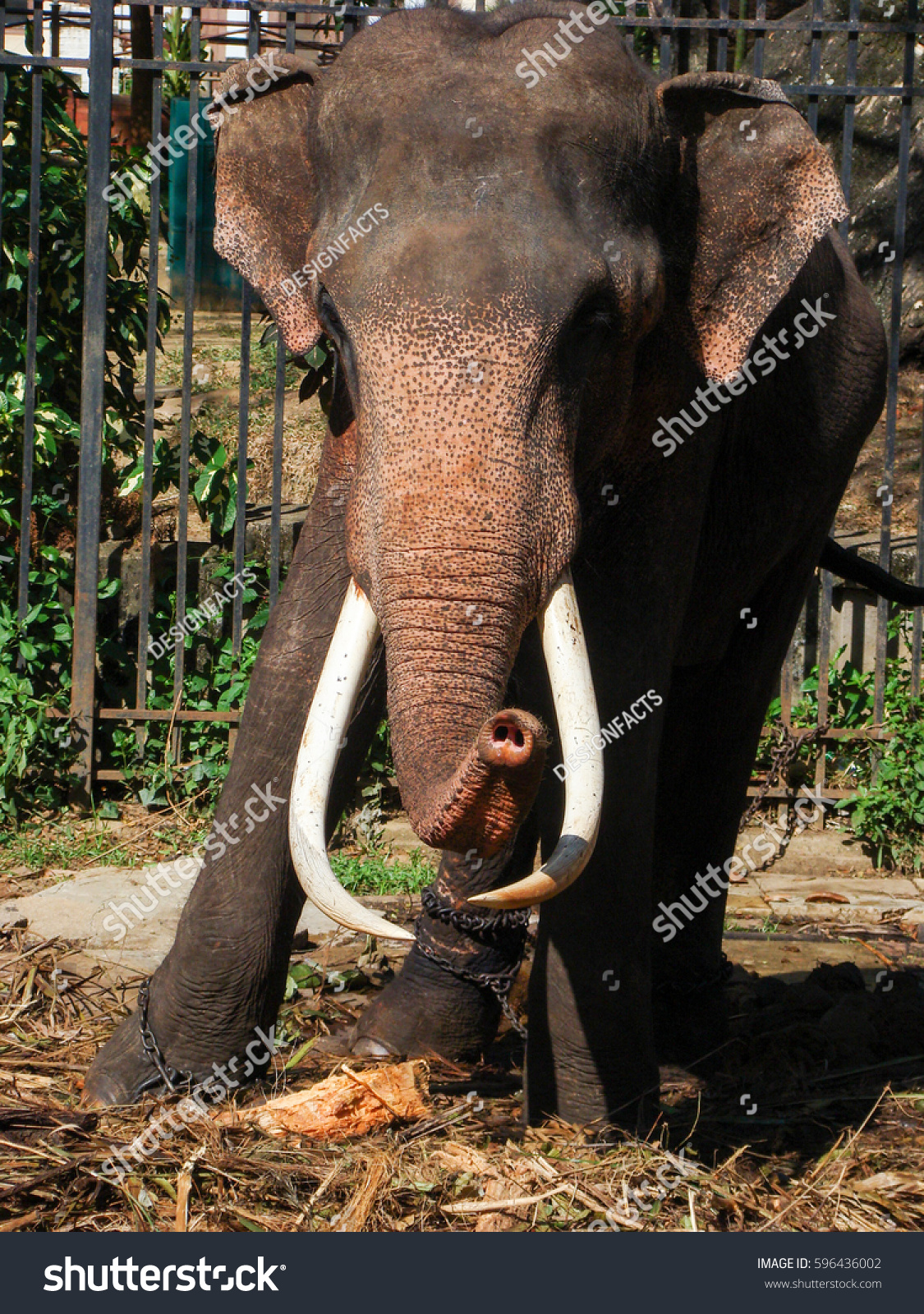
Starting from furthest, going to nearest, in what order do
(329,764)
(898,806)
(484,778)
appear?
1. (898,806)
2. (329,764)
3. (484,778)

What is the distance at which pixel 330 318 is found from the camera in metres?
2.53

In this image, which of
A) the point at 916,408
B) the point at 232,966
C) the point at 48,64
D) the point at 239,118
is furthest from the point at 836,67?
the point at 232,966

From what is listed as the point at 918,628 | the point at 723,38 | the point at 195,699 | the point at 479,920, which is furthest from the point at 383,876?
the point at 723,38

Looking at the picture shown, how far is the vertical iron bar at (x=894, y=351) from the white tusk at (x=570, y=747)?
3.61 meters

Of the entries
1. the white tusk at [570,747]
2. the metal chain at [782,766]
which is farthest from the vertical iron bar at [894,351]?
the white tusk at [570,747]

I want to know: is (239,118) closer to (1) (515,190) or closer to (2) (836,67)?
(1) (515,190)

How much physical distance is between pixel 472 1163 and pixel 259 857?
0.77m

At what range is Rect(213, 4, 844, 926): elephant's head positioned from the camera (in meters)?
2.16

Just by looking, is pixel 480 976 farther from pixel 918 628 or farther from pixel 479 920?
pixel 918 628

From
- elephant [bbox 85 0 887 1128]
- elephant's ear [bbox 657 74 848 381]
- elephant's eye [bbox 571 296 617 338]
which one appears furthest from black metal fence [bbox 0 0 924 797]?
elephant's eye [bbox 571 296 617 338]

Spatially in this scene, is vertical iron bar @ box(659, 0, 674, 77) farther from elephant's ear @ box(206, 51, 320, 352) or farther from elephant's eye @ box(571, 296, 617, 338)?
elephant's eye @ box(571, 296, 617, 338)

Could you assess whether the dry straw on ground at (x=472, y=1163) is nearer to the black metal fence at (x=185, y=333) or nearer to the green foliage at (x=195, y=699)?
the green foliage at (x=195, y=699)

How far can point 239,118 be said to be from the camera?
303 cm

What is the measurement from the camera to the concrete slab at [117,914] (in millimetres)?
4449
